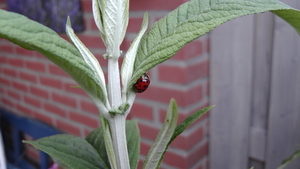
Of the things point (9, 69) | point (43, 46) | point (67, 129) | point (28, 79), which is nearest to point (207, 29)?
point (43, 46)

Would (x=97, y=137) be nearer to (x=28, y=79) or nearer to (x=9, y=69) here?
(x=28, y=79)

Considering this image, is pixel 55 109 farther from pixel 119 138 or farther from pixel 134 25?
pixel 119 138

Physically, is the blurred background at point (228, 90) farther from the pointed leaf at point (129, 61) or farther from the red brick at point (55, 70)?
the pointed leaf at point (129, 61)

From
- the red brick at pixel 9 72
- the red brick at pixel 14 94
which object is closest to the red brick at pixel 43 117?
the red brick at pixel 14 94

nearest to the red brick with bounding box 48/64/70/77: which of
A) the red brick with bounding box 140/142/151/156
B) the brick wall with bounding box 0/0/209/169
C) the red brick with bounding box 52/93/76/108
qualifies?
the brick wall with bounding box 0/0/209/169

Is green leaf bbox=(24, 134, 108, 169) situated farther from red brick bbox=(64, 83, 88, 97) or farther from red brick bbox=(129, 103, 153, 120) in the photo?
red brick bbox=(64, 83, 88, 97)

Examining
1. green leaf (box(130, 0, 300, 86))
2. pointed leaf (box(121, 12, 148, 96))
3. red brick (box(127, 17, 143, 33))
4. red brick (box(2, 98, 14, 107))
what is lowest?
red brick (box(2, 98, 14, 107))
